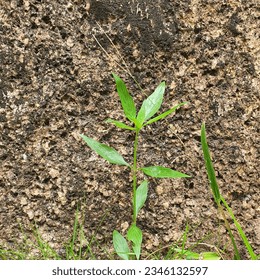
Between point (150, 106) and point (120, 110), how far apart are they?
167mm

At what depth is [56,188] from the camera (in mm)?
1319

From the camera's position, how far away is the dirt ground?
131 centimetres

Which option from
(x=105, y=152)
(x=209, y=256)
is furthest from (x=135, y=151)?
(x=209, y=256)

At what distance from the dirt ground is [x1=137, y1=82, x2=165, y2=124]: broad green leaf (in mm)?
134

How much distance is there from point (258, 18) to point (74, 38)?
0.45 meters

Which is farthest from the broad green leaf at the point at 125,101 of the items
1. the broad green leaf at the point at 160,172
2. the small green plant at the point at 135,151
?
the broad green leaf at the point at 160,172

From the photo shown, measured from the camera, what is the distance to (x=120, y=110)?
4.35 feet

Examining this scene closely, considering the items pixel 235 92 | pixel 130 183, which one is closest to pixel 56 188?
pixel 130 183

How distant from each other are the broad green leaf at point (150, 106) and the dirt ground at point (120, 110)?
0.13 meters

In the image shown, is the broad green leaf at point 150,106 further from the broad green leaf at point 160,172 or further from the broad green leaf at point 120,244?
the broad green leaf at point 120,244

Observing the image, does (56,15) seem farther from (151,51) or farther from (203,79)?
(203,79)

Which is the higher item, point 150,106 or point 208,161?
point 150,106

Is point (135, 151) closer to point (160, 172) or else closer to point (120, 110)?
point (160, 172)

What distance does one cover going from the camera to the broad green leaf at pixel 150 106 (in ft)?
3.76
